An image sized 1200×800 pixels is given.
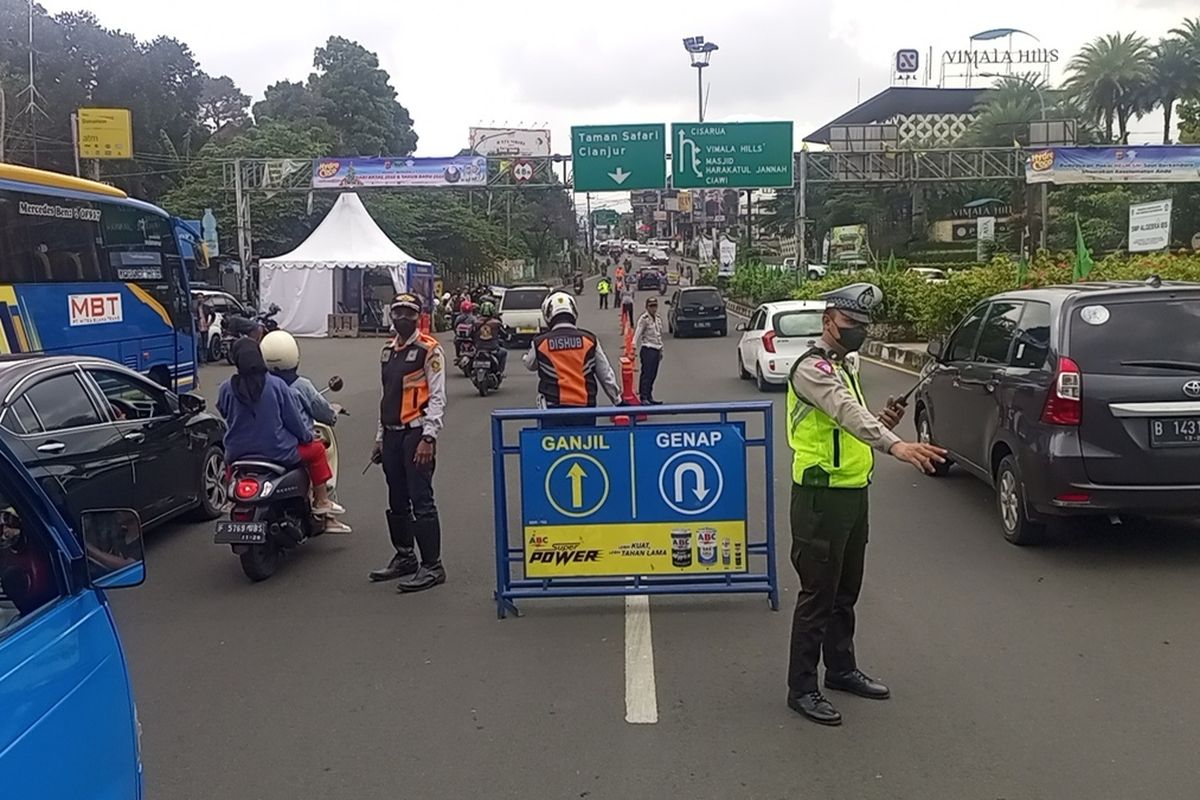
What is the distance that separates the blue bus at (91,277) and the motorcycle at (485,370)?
14.1ft

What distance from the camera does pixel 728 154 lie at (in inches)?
1362

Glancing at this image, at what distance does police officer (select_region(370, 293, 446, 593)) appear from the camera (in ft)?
22.4

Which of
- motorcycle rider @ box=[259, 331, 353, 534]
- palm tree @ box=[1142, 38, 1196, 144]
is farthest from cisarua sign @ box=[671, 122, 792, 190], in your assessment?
palm tree @ box=[1142, 38, 1196, 144]

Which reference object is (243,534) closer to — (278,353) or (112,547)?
(278,353)

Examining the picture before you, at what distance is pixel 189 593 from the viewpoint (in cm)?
704

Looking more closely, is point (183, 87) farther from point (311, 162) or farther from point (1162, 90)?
point (1162, 90)

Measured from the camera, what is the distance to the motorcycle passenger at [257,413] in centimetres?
725

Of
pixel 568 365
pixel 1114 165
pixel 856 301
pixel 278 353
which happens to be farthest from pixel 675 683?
pixel 1114 165

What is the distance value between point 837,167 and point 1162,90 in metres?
35.1

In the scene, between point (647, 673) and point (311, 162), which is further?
point (311, 162)

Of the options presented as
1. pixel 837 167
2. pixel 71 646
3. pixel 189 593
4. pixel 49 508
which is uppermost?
pixel 837 167

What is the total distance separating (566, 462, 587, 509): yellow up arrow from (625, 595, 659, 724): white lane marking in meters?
0.65

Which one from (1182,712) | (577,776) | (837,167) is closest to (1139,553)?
(1182,712)

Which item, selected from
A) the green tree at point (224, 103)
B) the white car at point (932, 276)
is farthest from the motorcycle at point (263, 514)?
the green tree at point (224, 103)
